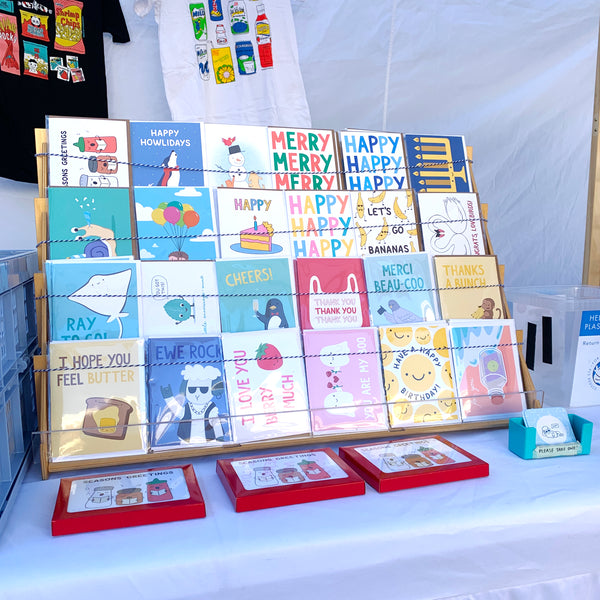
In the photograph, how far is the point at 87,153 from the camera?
100 cm

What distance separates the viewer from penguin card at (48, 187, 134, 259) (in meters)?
0.95

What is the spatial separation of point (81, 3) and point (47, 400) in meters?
1.74

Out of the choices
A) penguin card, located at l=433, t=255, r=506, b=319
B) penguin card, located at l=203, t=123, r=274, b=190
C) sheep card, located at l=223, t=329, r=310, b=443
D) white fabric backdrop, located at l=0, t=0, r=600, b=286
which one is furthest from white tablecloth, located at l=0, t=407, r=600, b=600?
white fabric backdrop, located at l=0, t=0, r=600, b=286

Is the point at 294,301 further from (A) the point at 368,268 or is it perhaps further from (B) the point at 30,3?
(B) the point at 30,3

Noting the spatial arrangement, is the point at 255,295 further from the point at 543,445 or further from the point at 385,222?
the point at 543,445

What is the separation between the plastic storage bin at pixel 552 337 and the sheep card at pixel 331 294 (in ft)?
1.46

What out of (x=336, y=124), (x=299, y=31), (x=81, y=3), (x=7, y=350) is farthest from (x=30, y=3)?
(x=7, y=350)

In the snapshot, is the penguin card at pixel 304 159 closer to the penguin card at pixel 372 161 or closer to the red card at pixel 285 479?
the penguin card at pixel 372 161

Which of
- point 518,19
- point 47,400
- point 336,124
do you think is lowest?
point 47,400

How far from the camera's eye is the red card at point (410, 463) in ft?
2.57

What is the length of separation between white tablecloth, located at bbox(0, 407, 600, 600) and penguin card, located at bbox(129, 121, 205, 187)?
0.56m

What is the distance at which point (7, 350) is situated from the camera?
79 centimetres

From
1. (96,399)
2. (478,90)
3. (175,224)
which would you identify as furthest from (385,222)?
(478,90)

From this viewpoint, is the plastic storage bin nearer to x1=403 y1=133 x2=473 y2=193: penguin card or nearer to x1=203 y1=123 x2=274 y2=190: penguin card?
x1=403 y1=133 x2=473 y2=193: penguin card
